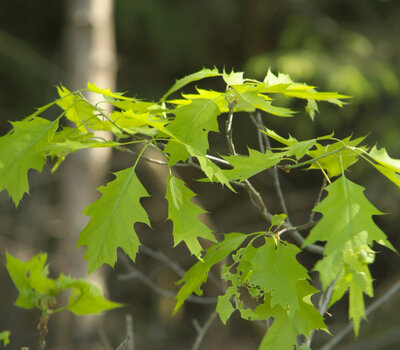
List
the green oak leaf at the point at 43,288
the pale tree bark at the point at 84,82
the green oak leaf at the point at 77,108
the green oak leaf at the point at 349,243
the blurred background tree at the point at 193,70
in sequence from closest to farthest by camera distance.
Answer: the green oak leaf at the point at 349,243
the green oak leaf at the point at 77,108
the green oak leaf at the point at 43,288
the pale tree bark at the point at 84,82
the blurred background tree at the point at 193,70

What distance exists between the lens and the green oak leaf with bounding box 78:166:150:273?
0.96 m

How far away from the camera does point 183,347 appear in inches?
221

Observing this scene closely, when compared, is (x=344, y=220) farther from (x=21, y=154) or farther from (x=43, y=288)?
(x=43, y=288)

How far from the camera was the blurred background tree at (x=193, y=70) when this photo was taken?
14.3 ft

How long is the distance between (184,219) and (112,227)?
0.46 feet

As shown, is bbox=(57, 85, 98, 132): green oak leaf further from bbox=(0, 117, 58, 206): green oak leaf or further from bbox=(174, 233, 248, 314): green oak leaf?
bbox=(174, 233, 248, 314): green oak leaf

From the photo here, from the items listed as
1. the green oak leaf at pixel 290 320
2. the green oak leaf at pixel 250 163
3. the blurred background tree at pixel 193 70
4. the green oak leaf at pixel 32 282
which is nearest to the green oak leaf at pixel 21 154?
the green oak leaf at pixel 32 282

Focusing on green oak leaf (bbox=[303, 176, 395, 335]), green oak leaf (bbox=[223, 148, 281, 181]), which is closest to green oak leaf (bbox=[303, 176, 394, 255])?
green oak leaf (bbox=[303, 176, 395, 335])

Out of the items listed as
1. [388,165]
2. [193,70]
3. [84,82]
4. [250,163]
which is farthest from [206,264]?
[193,70]

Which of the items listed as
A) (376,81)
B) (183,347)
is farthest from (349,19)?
(183,347)

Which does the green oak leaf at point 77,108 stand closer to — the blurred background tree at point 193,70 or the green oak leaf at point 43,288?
the green oak leaf at point 43,288

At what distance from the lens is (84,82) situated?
3.85 m

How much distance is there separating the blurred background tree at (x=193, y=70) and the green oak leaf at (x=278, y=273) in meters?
3.15

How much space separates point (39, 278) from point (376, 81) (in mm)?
3852
